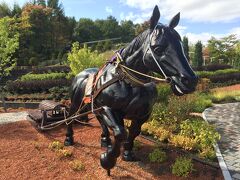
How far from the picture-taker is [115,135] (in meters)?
4.84

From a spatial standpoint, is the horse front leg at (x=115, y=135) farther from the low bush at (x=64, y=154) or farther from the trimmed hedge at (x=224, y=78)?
Answer: the trimmed hedge at (x=224, y=78)

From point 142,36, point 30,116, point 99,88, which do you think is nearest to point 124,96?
point 99,88

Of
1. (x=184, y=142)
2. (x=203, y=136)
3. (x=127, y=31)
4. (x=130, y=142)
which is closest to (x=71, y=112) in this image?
(x=130, y=142)

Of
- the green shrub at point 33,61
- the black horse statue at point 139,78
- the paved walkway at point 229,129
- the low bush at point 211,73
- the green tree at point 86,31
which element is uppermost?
the green tree at point 86,31

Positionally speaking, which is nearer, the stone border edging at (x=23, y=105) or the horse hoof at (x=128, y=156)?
the horse hoof at (x=128, y=156)

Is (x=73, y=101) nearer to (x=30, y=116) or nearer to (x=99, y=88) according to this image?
(x=99, y=88)

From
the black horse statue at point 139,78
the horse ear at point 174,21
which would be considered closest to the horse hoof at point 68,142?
the black horse statue at point 139,78

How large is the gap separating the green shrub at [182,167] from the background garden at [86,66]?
1117mm

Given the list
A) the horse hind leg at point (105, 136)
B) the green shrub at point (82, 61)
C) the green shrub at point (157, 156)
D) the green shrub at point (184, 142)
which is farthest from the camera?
the green shrub at point (82, 61)

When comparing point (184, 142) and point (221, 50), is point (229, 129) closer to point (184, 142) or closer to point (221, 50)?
point (184, 142)

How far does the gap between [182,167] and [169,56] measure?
2.86m

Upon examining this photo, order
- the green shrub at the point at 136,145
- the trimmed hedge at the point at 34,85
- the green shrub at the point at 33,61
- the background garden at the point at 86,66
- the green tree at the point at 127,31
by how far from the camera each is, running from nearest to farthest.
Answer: the green shrub at the point at 136,145, the background garden at the point at 86,66, the trimmed hedge at the point at 34,85, the green shrub at the point at 33,61, the green tree at the point at 127,31

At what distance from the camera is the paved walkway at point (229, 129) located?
7.38m

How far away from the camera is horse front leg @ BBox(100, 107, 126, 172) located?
190 inches
